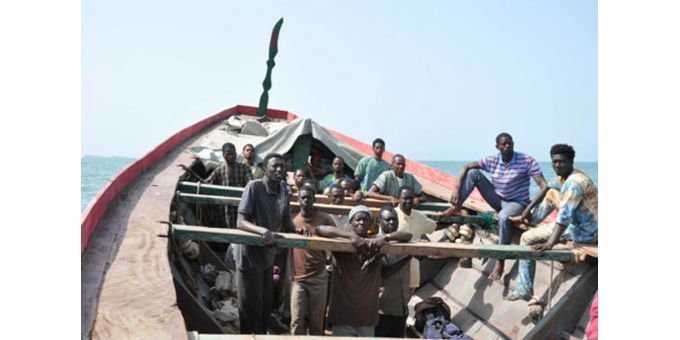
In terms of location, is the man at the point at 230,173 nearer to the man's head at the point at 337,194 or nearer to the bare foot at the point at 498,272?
the man's head at the point at 337,194

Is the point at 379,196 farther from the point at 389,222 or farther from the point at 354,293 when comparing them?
the point at 354,293

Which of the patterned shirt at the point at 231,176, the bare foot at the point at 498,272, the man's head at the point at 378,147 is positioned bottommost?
the bare foot at the point at 498,272

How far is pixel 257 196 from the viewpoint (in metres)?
3.66

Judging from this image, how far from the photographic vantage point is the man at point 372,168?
21.2 ft

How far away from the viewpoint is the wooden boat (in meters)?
2.37

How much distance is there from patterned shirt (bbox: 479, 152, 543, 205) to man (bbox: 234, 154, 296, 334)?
227 centimetres

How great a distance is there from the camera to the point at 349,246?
3348 millimetres

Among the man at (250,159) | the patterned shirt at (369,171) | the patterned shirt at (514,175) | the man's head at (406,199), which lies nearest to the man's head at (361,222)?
the man's head at (406,199)

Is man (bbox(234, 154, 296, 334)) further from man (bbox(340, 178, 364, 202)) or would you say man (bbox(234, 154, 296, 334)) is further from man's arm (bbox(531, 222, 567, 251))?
man's arm (bbox(531, 222, 567, 251))

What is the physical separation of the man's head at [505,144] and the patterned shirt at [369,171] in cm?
190

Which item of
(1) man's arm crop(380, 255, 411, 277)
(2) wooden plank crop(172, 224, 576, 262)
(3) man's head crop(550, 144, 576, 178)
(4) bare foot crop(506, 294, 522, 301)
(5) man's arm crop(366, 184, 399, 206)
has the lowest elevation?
(4) bare foot crop(506, 294, 522, 301)

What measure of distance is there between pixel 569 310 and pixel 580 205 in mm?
869

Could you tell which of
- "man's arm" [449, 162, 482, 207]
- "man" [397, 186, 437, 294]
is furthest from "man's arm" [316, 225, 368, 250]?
"man's arm" [449, 162, 482, 207]

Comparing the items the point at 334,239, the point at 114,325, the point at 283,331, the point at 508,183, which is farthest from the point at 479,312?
the point at 114,325
